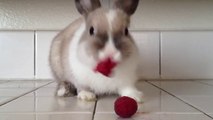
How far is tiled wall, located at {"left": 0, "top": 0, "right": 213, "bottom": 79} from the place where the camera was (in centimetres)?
201

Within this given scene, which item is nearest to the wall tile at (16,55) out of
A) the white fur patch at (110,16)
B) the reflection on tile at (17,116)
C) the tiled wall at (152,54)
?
the tiled wall at (152,54)

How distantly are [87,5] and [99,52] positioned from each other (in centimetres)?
26

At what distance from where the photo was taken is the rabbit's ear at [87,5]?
48.3 inches

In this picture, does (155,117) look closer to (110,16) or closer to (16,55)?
(110,16)

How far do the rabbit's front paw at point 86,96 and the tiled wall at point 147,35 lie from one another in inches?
32.1

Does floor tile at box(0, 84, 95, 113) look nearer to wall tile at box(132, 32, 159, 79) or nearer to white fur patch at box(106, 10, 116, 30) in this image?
white fur patch at box(106, 10, 116, 30)

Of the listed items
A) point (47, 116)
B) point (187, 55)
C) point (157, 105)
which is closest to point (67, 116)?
point (47, 116)

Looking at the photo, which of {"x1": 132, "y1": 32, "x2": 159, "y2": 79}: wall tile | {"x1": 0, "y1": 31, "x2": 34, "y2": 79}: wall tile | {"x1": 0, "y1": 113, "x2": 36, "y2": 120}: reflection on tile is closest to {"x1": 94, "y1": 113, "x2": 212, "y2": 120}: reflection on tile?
{"x1": 0, "y1": 113, "x2": 36, "y2": 120}: reflection on tile

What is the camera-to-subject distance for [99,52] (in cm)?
107

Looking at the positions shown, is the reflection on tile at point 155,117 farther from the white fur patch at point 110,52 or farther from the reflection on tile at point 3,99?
the reflection on tile at point 3,99

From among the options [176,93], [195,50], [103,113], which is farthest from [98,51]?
[195,50]

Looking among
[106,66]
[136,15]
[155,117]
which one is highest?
[136,15]

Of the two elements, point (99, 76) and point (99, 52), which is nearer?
point (99, 52)

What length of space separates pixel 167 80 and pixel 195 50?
253mm
